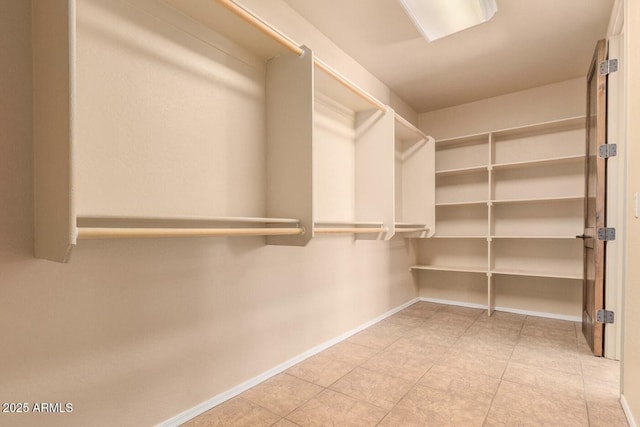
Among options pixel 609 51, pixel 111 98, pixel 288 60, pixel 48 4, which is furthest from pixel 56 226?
pixel 609 51

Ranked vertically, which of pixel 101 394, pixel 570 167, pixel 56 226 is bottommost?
pixel 101 394

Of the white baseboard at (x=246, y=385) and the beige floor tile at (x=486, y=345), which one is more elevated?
the white baseboard at (x=246, y=385)

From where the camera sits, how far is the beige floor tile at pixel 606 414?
1.55 m

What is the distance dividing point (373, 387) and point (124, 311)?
140 cm

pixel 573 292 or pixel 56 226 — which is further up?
pixel 56 226

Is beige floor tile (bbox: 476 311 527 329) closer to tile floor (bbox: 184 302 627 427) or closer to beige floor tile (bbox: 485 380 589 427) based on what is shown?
tile floor (bbox: 184 302 627 427)

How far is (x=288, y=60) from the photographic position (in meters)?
1.87

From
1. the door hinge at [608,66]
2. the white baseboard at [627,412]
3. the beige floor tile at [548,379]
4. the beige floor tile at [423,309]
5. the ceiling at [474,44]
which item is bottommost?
the beige floor tile at [423,309]

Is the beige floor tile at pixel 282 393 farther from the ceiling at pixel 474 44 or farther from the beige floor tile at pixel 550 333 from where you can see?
the ceiling at pixel 474 44

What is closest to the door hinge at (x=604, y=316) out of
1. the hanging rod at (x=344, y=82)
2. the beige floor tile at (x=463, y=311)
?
the beige floor tile at (x=463, y=311)

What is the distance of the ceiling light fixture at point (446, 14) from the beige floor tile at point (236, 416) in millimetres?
2503

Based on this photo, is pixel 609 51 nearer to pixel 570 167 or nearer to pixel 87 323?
pixel 570 167

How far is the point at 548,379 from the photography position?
1999mm

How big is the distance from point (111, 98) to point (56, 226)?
59 centimetres
